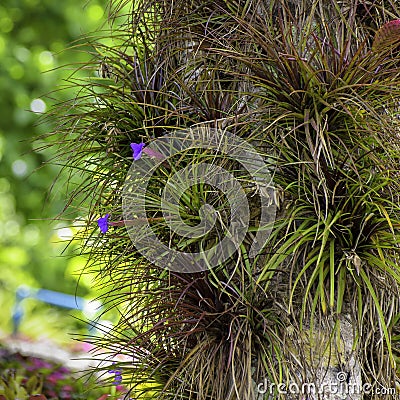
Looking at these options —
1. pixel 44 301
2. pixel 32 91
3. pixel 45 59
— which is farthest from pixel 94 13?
pixel 44 301

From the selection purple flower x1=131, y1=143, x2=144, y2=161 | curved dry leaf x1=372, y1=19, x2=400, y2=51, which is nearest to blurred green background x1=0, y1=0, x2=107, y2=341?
purple flower x1=131, y1=143, x2=144, y2=161

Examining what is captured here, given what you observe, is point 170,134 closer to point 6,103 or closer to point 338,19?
point 338,19

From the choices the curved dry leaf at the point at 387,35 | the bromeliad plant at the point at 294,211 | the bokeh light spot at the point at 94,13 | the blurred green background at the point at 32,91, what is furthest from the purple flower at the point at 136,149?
the bokeh light spot at the point at 94,13

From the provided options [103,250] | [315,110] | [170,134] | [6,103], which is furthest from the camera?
[6,103]

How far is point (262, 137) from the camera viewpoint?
Answer: 0.97 meters

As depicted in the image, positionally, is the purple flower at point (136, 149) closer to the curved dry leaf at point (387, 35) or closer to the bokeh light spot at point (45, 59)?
the curved dry leaf at point (387, 35)

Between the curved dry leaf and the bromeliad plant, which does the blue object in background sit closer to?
the bromeliad plant

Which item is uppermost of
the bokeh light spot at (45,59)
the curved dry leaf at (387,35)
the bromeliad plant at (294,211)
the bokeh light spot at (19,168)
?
the bokeh light spot at (45,59)

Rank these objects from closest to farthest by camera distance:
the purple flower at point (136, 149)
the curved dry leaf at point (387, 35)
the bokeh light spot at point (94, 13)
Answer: the curved dry leaf at point (387, 35) → the purple flower at point (136, 149) → the bokeh light spot at point (94, 13)

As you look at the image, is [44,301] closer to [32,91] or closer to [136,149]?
[32,91]

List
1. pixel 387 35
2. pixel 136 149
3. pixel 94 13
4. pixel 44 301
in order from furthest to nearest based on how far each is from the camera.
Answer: pixel 44 301 < pixel 94 13 < pixel 136 149 < pixel 387 35

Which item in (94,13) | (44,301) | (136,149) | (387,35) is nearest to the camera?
(387,35)

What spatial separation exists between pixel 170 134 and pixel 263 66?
19cm

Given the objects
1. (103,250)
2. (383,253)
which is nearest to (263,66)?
(383,253)
